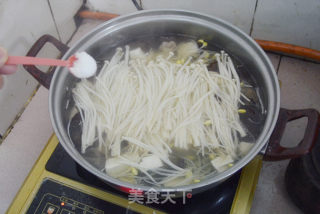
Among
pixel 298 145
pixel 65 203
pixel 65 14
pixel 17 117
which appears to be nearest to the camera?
pixel 298 145

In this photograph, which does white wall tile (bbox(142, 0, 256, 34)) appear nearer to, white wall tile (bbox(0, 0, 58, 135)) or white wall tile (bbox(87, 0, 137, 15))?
white wall tile (bbox(87, 0, 137, 15))

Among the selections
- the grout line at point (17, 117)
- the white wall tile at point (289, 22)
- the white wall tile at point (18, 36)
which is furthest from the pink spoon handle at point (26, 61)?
the white wall tile at point (289, 22)

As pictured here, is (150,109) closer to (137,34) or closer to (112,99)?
(112,99)

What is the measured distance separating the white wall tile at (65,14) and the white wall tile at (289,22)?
1047 millimetres

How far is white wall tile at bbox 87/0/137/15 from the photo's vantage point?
5.90ft

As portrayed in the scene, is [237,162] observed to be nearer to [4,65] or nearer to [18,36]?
[4,65]

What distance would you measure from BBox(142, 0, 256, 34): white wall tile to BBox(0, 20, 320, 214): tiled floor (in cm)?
28

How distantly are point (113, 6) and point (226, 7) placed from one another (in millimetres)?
679

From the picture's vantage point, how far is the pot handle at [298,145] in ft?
3.22

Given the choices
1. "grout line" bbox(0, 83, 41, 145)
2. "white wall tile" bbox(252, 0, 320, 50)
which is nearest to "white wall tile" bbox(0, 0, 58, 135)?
"grout line" bbox(0, 83, 41, 145)

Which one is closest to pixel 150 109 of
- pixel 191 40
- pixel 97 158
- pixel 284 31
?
pixel 97 158

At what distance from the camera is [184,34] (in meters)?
1.47

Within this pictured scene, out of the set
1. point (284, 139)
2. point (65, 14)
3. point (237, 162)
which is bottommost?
point (237, 162)

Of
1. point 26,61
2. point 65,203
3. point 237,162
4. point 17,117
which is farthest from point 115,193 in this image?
point 17,117
